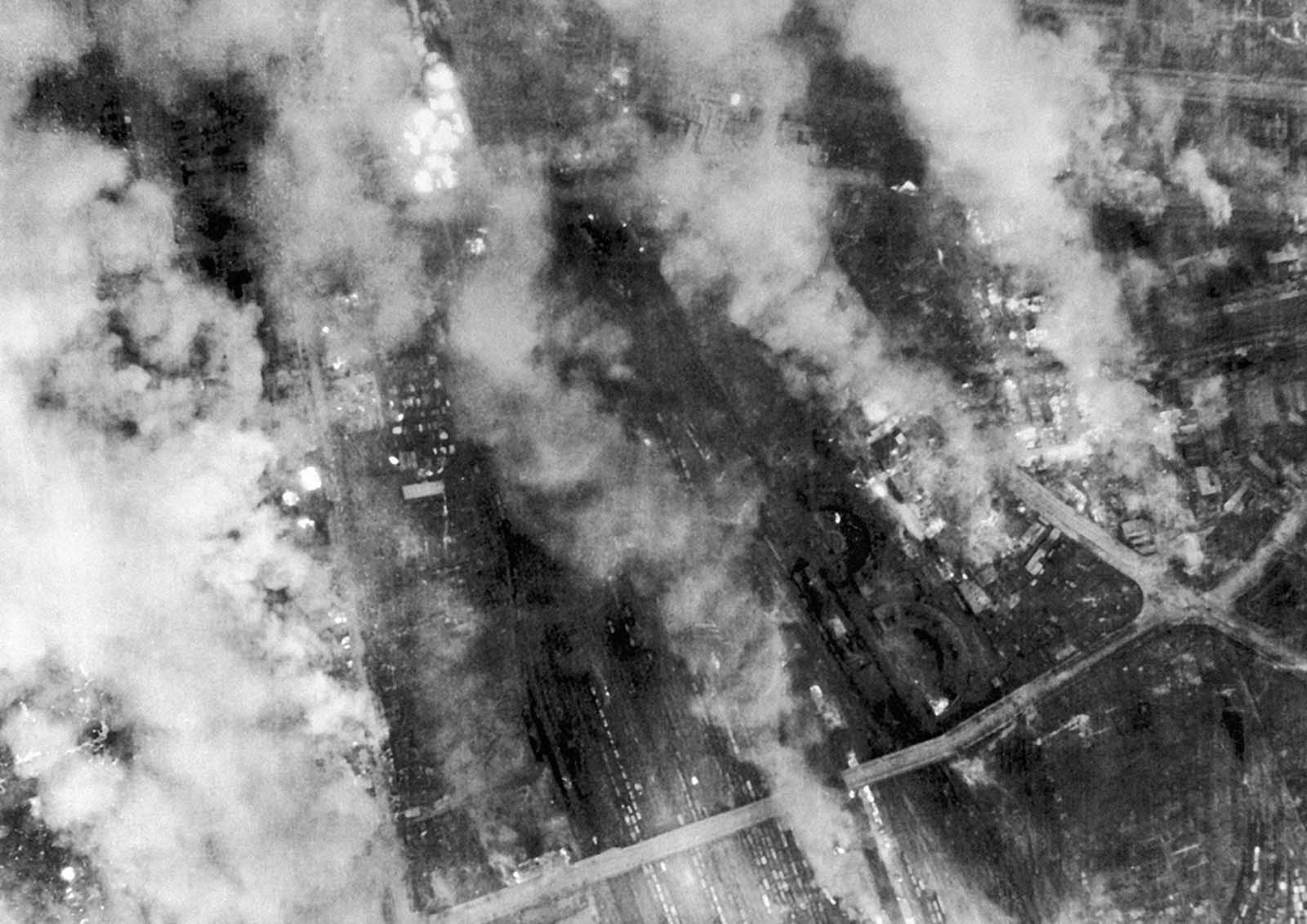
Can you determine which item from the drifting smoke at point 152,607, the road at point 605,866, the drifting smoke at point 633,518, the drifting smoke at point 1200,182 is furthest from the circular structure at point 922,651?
the drifting smoke at point 152,607

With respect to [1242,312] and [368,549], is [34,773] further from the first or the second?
[1242,312]

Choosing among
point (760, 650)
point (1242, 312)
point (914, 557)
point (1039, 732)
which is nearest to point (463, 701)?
point (760, 650)

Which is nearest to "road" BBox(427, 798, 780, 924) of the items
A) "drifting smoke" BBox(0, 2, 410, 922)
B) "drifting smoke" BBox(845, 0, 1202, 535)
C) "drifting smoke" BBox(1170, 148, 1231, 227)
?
"drifting smoke" BBox(0, 2, 410, 922)

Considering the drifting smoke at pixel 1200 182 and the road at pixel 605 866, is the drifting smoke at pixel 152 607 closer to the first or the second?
the road at pixel 605 866

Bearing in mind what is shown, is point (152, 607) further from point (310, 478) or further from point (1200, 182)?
point (1200, 182)

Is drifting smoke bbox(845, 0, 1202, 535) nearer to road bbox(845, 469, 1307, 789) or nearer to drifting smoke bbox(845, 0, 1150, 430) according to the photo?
drifting smoke bbox(845, 0, 1150, 430)

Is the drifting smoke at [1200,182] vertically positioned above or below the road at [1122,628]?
above
